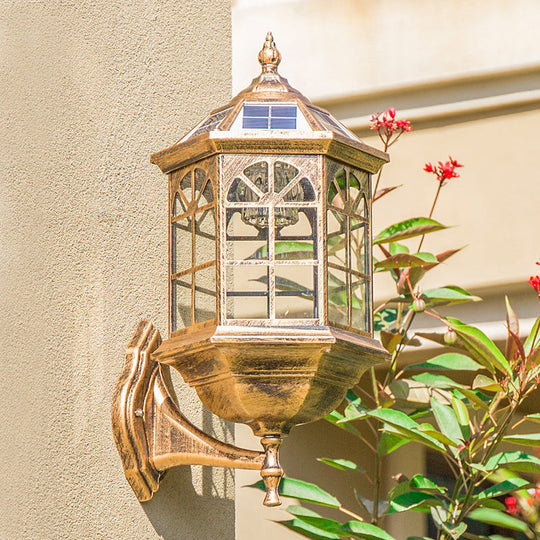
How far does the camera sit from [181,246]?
214 centimetres

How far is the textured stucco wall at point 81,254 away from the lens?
2174mm

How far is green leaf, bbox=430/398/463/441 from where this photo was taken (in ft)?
8.31

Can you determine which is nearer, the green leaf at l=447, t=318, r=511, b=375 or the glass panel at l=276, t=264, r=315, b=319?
the glass panel at l=276, t=264, r=315, b=319

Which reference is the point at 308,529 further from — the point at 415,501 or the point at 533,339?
the point at 533,339

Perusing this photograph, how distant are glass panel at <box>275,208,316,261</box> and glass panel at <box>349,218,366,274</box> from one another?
0.12 meters

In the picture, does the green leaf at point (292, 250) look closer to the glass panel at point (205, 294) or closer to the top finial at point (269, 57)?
the glass panel at point (205, 294)

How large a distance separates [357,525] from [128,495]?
58cm

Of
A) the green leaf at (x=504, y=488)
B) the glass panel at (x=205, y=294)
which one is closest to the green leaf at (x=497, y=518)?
the green leaf at (x=504, y=488)

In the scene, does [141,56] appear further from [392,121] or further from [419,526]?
[419,526]

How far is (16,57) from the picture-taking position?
240 centimetres

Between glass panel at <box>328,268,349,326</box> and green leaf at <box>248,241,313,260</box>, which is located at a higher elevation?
green leaf at <box>248,241,313,260</box>

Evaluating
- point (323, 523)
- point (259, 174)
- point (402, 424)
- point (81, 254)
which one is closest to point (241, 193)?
point (259, 174)

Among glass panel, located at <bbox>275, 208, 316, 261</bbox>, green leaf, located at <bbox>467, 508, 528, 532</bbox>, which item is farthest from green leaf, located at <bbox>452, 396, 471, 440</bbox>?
glass panel, located at <bbox>275, 208, 316, 261</bbox>

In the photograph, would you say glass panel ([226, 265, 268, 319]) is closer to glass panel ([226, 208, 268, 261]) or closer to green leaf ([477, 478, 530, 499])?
glass panel ([226, 208, 268, 261])
